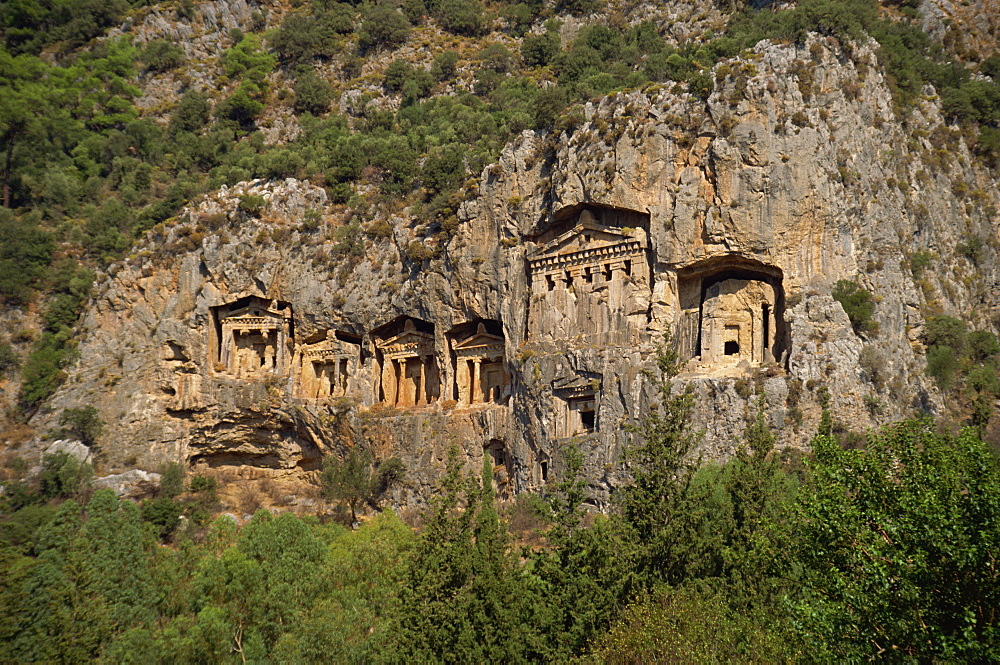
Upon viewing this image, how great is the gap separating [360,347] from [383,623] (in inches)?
976

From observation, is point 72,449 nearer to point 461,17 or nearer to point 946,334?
point 946,334

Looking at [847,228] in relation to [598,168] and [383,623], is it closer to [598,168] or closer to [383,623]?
[598,168]

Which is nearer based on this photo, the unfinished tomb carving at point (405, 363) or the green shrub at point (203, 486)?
the unfinished tomb carving at point (405, 363)

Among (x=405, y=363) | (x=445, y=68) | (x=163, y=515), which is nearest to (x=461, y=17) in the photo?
(x=445, y=68)

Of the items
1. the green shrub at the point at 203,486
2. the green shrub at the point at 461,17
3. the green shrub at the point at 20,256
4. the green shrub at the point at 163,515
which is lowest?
the green shrub at the point at 163,515

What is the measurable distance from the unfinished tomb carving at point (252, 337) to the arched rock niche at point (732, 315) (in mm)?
22610

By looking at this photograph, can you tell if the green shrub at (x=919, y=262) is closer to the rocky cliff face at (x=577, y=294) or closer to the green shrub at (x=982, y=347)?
the rocky cliff face at (x=577, y=294)

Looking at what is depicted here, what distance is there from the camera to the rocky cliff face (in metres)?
42.3

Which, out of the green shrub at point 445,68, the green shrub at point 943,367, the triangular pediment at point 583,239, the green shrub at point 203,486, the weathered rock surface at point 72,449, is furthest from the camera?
the green shrub at point 445,68

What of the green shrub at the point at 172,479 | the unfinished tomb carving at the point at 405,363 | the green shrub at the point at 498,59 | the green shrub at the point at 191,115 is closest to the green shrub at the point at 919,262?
the unfinished tomb carving at the point at 405,363

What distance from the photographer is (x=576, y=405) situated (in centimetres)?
4456

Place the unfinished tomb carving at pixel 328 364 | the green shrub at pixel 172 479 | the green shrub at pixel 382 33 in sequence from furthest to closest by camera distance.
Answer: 1. the green shrub at pixel 382 33
2. the unfinished tomb carving at pixel 328 364
3. the green shrub at pixel 172 479

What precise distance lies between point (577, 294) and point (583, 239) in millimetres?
2584

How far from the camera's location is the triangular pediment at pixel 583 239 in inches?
1799
